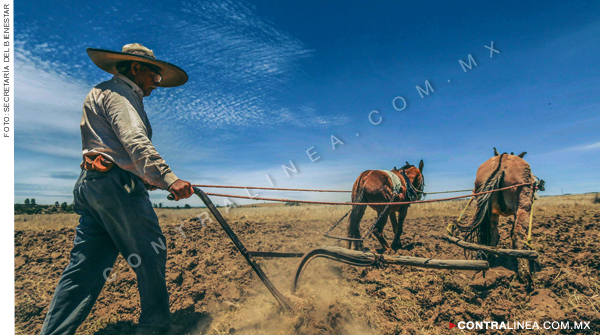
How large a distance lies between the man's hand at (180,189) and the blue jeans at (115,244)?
43 cm

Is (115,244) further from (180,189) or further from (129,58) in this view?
(129,58)

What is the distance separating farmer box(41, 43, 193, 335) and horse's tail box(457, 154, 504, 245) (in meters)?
5.09

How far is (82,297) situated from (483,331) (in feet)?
12.9

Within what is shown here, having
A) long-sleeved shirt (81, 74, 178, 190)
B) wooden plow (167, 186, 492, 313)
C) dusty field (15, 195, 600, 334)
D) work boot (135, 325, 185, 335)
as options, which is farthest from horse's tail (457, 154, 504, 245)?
long-sleeved shirt (81, 74, 178, 190)

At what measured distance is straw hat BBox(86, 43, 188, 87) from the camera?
241 centimetres

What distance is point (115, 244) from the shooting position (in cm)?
231

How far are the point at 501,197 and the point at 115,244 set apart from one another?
617cm

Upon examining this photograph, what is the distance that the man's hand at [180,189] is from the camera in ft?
6.81

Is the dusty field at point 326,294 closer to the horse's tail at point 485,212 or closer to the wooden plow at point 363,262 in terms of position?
the wooden plow at point 363,262

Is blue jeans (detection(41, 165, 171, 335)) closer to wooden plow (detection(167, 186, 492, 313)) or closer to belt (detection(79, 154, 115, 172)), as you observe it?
belt (detection(79, 154, 115, 172))

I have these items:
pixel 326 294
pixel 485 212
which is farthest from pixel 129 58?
pixel 485 212

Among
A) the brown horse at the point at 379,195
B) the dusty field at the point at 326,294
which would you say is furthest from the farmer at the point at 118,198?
the brown horse at the point at 379,195

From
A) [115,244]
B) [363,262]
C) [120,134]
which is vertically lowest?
[363,262]

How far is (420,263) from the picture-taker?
116 inches
